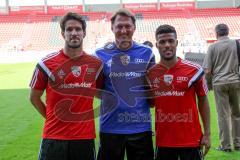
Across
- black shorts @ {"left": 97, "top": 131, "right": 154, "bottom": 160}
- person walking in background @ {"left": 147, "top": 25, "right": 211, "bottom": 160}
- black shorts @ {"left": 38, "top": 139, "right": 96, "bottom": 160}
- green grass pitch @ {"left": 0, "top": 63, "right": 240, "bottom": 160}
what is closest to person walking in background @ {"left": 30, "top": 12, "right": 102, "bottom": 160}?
black shorts @ {"left": 38, "top": 139, "right": 96, "bottom": 160}

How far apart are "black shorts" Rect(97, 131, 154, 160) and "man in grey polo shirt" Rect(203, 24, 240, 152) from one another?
2826mm

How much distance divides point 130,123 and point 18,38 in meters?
40.0

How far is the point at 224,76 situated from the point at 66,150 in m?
3.45

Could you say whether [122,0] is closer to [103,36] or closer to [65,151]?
[103,36]

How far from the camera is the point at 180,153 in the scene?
11.7ft

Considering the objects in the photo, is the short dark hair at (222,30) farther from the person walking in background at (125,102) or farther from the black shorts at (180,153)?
the black shorts at (180,153)

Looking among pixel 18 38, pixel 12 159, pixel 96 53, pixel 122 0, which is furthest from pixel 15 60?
pixel 96 53

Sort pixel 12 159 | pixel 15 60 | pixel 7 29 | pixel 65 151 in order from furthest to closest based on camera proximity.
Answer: pixel 7 29
pixel 15 60
pixel 12 159
pixel 65 151

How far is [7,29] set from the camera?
43.6m

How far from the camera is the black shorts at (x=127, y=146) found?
3.62m

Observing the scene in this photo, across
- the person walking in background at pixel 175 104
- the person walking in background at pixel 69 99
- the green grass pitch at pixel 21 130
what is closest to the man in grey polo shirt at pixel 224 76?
the green grass pitch at pixel 21 130

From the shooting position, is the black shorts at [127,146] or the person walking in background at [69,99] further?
the black shorts at [127,146]

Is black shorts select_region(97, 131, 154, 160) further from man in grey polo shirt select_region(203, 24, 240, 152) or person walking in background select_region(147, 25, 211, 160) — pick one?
man in grey polo shirt select_region(203, 24, 240, 152)

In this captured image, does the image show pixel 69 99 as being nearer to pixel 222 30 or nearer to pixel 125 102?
pixel 125 102
